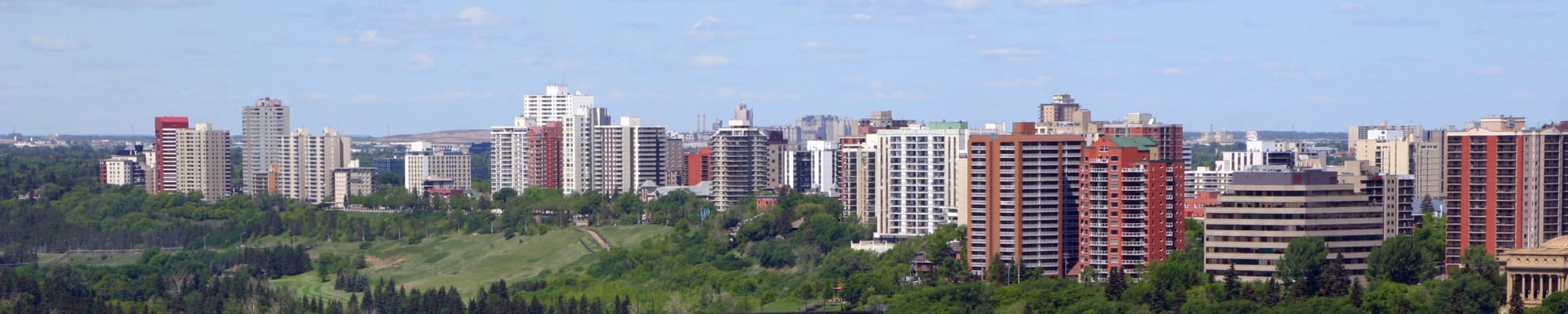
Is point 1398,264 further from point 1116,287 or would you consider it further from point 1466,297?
point 1116,287

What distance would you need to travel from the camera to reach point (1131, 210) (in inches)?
2968

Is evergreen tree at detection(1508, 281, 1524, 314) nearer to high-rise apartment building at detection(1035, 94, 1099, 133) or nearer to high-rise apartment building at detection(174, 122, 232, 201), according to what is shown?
high-rise apartment building at detection(1035, 94, 1099, 133)

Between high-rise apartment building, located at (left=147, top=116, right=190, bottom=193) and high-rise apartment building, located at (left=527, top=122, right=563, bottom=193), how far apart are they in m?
22.1

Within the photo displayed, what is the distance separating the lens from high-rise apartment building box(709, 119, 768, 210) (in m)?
120

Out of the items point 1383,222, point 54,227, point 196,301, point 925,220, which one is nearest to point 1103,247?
point 1383,222

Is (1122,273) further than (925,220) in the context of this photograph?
No

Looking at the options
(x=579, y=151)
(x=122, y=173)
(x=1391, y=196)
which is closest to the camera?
(x=1391, y=196)

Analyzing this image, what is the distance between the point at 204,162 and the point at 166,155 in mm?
2458

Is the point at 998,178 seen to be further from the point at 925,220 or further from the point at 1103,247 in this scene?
the point at 925,220

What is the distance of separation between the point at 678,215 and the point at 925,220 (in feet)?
76.1

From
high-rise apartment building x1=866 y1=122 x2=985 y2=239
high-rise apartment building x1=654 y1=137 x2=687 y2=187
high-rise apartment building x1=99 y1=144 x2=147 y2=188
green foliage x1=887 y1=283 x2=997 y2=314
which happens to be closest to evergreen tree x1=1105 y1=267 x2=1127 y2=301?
green foliage x1=887 y1=283 x2=997 y2=314

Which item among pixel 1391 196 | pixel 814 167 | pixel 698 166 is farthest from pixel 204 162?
pixel 1391 196

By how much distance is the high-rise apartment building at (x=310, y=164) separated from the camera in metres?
144

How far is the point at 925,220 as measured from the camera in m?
92.3
